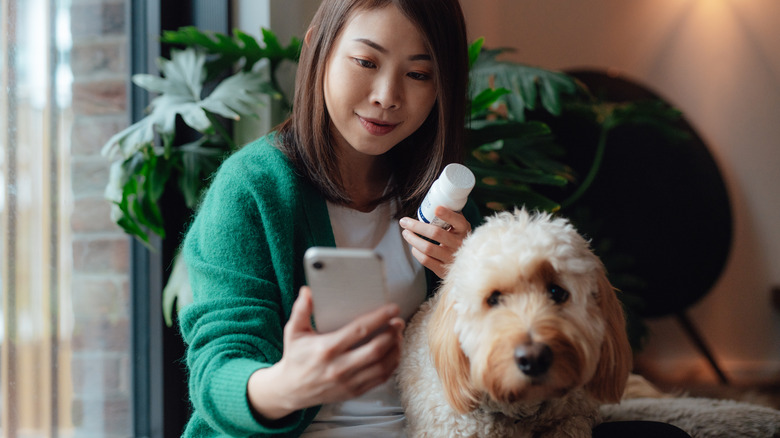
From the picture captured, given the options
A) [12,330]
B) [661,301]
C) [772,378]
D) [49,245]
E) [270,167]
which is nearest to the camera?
[270,167]

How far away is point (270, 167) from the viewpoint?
37.9 inches

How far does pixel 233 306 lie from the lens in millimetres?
825

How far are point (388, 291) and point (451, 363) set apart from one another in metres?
0.28

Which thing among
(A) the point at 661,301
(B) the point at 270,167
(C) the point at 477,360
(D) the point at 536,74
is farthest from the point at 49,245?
(A) the point at 661,301

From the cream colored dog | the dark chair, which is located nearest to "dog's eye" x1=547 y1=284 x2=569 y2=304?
the cream colored dog

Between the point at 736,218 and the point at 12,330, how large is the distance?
3.09 metres

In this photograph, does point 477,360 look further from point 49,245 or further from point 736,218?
point 736,218

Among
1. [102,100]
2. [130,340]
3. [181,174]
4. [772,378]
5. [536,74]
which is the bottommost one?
[772,378]

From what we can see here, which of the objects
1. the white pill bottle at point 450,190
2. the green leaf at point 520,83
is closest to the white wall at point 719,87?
the green leaf at point 520,83

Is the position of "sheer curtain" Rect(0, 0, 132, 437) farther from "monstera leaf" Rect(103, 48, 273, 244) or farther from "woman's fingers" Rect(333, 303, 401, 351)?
"woman's fingers" Rect(333, 303, 401, 351)

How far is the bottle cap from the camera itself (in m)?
0.87

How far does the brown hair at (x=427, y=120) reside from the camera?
936 millimetres

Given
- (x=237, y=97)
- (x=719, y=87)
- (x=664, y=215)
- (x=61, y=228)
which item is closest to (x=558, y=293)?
(x=237, y=97)

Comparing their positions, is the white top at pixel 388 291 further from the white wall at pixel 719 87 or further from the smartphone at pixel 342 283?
the white wall at pixel 719 87
